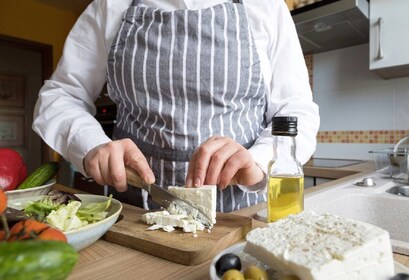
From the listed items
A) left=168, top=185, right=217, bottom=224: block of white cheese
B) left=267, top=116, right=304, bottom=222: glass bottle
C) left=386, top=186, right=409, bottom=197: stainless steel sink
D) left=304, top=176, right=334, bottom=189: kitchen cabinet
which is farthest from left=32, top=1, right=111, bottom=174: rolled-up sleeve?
left=304, top=176, right=334, bottom=189: kitchen cabinet

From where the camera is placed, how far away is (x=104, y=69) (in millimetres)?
839

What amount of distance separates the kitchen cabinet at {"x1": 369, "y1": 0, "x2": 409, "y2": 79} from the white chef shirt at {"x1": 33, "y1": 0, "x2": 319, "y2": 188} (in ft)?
2.68

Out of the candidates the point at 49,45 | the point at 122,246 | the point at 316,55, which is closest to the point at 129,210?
the point at 122,246

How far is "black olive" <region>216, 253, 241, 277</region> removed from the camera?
0.99 ft

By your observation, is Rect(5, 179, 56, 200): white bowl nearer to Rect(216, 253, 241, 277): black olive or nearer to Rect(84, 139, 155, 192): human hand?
Rect(84, 139, 155, 192): human hand

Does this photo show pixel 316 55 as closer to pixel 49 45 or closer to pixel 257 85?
pixel 257 85

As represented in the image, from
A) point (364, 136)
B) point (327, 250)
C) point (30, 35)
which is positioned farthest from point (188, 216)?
point (30, 35)

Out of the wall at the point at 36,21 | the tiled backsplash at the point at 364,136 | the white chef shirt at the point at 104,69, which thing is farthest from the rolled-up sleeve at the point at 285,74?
the wall at the point at 36,21

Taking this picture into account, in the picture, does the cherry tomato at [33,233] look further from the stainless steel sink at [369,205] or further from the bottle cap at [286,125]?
the stainless steel sink at [369,205]

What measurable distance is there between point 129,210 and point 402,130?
4.81ft

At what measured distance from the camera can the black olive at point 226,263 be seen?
30 centimetres

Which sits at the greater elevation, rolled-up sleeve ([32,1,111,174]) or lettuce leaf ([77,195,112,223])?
rolled-up sleeve ([32,1,111,174])

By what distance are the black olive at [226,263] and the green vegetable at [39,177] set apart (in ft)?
1.58

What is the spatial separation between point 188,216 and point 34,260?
0.31 metres
